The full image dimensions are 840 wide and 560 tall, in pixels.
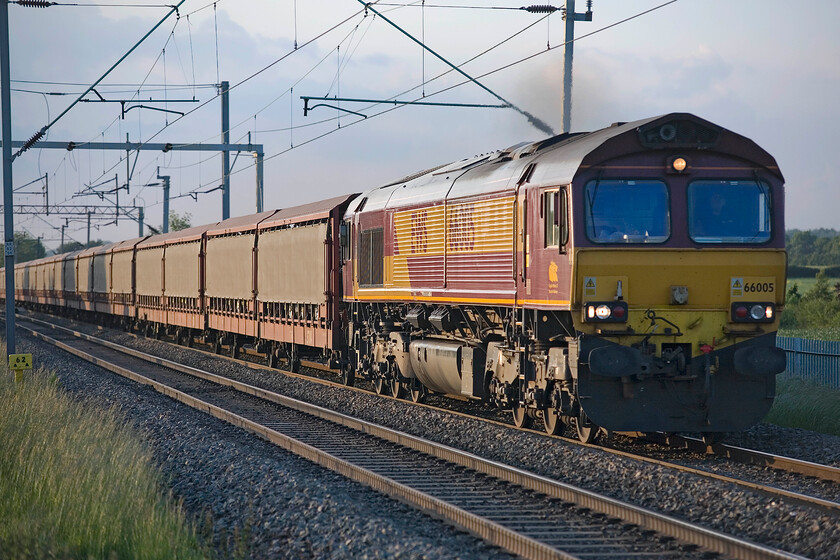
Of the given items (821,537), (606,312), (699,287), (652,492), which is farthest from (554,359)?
(821,537)

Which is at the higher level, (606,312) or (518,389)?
(606,312)

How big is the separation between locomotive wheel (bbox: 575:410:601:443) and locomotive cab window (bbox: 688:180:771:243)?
259 centimetres

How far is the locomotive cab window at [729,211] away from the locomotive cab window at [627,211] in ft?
1.20

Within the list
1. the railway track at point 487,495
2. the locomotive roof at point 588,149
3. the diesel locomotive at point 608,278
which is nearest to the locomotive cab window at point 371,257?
the diesel locomotive at point 608,278

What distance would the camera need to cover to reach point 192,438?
14.1 m

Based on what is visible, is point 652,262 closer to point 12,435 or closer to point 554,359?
point 554,359

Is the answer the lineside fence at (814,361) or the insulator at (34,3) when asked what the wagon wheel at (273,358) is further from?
the lineside fence at (814,361)

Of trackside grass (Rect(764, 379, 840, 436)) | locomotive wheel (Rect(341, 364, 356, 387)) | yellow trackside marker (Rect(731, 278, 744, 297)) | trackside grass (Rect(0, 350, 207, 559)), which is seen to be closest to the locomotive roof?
yellow trackside marker (Rect(731, 278, 744, 297))

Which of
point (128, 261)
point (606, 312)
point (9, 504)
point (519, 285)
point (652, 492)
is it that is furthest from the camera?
point (128, 261)

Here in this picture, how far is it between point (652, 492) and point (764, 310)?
3324mm

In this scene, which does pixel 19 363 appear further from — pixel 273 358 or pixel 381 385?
pixel 273 358

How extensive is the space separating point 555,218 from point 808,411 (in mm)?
6091

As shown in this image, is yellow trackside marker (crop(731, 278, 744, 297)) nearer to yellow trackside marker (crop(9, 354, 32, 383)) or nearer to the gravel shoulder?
the gravel shoulder

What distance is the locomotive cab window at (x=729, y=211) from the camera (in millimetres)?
12203
